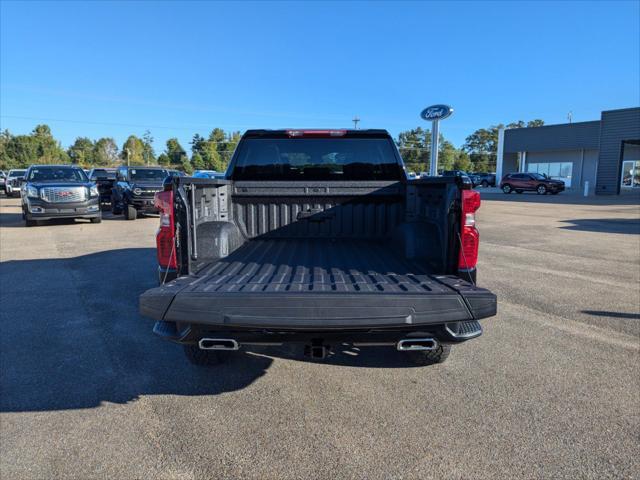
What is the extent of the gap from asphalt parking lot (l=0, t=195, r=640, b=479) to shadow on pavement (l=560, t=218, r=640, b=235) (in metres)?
9.09

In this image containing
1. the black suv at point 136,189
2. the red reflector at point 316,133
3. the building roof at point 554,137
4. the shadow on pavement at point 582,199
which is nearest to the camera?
the red reflector at point 316,133

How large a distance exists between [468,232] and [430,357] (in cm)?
129

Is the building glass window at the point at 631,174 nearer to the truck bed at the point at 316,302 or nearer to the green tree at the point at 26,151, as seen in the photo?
the truck bed at the point at 316,302

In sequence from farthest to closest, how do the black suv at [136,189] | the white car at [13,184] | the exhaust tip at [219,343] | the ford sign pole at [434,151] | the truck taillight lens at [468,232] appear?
the white car at [13,184]
the ford sign pole at [434,151]
the black suv at [136,189]
the truck taillight lens at [468,232]
the exhaust tip at [219,343]

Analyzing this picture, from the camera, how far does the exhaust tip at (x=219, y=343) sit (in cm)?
274

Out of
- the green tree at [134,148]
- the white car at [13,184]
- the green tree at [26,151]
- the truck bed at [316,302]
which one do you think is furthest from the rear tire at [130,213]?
the green tree at [134,148]

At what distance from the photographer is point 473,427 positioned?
297 centimetres

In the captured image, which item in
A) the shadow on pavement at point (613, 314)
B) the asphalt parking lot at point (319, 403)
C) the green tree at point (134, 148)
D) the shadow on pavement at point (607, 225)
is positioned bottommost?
the asphalt parking lot at point (319, 403)

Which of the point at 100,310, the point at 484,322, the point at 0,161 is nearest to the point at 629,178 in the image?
the point at 484,322

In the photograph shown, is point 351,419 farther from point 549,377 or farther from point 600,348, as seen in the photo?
point 600,348

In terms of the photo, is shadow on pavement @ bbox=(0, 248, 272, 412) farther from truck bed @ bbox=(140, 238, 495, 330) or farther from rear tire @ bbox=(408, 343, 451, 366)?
rear tire @ bbox=(408, 343, 451, 366)

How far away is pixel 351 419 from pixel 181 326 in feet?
4.31

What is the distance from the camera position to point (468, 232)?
3.17 meters

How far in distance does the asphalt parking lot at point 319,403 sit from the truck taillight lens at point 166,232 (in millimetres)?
1054
